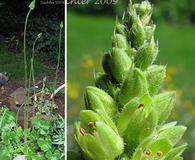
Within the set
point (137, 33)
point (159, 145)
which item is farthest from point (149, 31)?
point (159, 145)

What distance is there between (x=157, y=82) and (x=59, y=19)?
1.00 metres

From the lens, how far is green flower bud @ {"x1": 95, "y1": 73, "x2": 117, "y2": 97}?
148 centimetres

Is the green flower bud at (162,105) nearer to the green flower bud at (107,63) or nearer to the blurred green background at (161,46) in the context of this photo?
the green flower bud at (107,63)

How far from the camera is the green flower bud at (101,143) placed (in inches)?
56.1

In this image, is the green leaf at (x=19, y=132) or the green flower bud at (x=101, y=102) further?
the green leaf at (x=19, y=132)

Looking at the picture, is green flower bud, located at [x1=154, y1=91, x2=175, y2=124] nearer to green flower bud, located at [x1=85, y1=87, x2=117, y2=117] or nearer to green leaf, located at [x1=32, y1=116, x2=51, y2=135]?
green flower bud, located at [x1=85, y1=87, x2=117, y2=117]

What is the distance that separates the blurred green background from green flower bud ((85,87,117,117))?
A: 6.34 feet

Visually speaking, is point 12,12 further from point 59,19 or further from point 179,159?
point 179,159

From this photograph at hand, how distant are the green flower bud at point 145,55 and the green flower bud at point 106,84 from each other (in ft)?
0.23

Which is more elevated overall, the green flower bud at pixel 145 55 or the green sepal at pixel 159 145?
the green flower bud at pixel 145 55

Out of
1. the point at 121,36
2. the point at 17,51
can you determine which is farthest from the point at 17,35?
the point at 121,36

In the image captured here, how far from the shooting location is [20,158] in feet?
7.70

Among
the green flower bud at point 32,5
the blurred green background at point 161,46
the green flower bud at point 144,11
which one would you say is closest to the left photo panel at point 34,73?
the green flower bud at point 32,5

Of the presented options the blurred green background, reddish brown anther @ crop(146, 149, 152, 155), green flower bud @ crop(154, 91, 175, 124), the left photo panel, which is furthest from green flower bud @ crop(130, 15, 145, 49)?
the blurred green background
